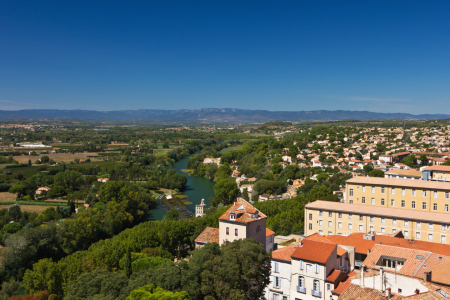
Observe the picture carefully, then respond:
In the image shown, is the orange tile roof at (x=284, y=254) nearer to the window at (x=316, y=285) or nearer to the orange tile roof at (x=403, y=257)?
the window at (x=316, y=285)

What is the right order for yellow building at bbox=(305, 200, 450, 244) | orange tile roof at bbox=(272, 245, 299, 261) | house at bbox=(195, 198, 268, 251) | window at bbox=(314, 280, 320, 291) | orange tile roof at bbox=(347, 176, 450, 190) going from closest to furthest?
1. window at bbox=(314, 280, 320, 291)
2. orange tile roof at bbox=(272, 245, 299, 261)
3. house at bbox=(195, 198, 268, 251)
4. yellow building at bbox=(305, 200, 450, 244)
5. orange tile roof at bbox=(347, 176, 450, 190)

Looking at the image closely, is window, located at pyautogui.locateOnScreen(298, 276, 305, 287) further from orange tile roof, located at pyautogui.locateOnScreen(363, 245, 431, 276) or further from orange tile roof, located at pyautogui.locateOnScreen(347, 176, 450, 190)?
orange tile roof, located at pyautogui.locateOnScreen(347, 176, 450, 190)

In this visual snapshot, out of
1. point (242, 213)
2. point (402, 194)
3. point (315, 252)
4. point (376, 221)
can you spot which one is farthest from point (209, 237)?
point (402, 194)

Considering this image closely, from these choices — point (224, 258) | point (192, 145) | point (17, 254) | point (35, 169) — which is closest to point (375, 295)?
point (224, 258)

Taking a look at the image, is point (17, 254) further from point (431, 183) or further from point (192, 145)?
point (192, 145)

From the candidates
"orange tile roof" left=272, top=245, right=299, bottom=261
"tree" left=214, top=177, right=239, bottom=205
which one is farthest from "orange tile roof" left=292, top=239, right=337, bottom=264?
"tree" left=214, top=177, right=239, bottom=205

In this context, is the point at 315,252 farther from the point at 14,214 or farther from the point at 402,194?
the point at 14,214
